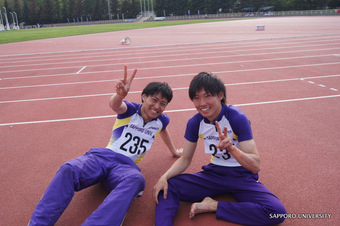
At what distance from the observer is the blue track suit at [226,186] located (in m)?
2.09

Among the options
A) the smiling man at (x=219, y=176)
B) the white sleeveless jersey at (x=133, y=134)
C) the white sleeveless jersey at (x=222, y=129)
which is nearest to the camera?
the smiling man at (x=219, y=176)

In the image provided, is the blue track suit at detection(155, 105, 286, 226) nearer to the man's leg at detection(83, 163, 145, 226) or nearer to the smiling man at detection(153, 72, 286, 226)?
the smiling man at detection(153, 72, 286, 226)

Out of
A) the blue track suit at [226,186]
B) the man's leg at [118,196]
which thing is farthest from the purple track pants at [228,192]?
the man's leg at [118,196]

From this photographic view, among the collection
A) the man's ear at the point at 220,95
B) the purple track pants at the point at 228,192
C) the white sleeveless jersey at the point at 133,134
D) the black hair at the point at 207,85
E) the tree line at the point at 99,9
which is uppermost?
the tree line at the point at 99,9

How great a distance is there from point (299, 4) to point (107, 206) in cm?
6662

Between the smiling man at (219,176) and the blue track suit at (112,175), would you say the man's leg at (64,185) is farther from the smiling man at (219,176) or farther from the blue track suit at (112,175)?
the smiling man at (219,176)

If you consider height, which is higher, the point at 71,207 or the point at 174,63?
the point at 174,63

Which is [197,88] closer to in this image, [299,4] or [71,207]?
[71,207]

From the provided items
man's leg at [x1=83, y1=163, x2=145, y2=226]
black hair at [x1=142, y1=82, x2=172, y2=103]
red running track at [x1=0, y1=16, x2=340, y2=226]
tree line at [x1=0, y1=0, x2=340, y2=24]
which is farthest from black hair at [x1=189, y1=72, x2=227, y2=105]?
tree line at [x1=0, y1=0, x2=340, y2=24]

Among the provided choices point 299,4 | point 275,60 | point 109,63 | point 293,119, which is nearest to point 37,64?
point 109,63

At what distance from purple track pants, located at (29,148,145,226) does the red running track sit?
12.3 inches

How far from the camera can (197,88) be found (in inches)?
85.5

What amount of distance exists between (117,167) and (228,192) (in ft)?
3.58

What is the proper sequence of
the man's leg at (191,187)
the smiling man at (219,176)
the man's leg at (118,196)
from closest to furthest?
the man's leg at (118,196) → the smiling man at (219,176) → the man's leg at (191,187)
